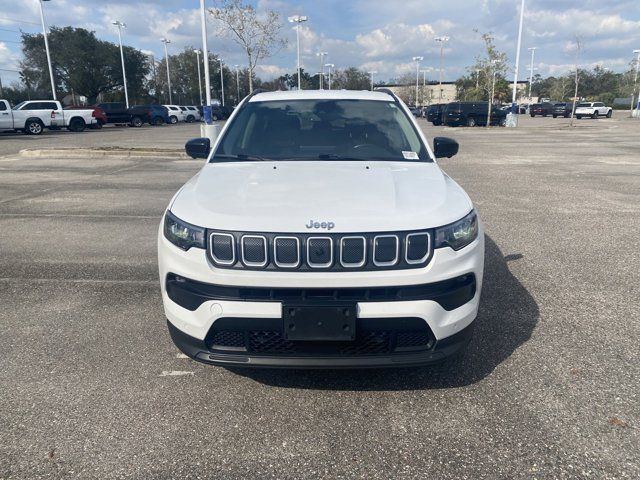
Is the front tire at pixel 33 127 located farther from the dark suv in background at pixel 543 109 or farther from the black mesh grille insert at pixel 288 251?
the dark suv in background at pixel 543 109

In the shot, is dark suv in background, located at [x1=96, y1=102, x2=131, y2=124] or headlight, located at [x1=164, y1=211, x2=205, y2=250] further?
dark suv in background, located at [x1=96, y1=102, x2=131, y2=124]

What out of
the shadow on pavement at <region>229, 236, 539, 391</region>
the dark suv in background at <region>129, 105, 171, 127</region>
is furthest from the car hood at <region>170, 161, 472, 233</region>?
the dark suv in background at <region>129, 105, 171, 127</region>

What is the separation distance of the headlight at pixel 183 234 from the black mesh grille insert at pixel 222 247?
75mm

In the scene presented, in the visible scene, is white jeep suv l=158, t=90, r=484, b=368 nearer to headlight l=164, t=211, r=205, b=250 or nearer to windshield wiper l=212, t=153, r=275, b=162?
headlight l=164, t=211, r=205, b=250

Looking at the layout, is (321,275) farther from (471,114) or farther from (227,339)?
(471,114)

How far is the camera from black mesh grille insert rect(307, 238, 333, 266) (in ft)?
8.24

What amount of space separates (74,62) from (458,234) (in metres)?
71.5

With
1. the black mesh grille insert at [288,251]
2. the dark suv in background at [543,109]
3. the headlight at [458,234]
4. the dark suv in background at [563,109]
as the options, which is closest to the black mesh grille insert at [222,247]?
the black mesh grille insert at [288,251]

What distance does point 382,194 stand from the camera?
9.48 ft

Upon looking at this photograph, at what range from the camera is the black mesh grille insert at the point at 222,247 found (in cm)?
257

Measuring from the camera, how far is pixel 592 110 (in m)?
50.6

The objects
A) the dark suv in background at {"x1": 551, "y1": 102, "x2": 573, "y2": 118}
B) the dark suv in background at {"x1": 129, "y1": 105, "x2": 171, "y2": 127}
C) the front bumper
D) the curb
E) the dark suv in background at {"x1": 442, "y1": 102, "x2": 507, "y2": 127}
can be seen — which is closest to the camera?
the front bumper

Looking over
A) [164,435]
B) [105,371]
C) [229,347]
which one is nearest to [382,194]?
[229,347]

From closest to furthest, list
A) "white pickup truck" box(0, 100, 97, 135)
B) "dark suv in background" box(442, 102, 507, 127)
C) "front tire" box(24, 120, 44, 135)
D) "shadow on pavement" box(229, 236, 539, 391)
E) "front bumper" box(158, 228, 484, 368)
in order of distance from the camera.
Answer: "front bumper" box(158, 228, 484, 368) < "shadow on pavement" box(229, 236, 539, 391) < "white pickup truck" box(0, 100, 97, 135) < "front tire" box(24, 120, 44, 135) < "dark suv in background" box(442, 102, 507, 127)
